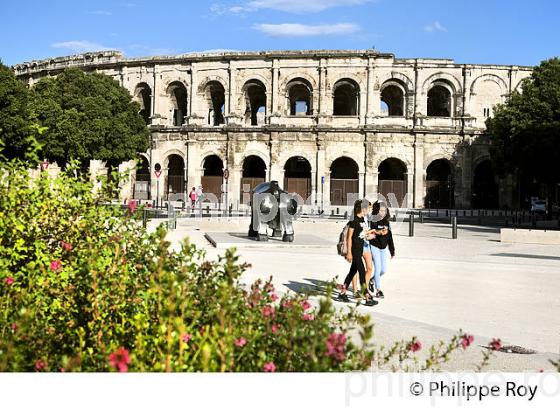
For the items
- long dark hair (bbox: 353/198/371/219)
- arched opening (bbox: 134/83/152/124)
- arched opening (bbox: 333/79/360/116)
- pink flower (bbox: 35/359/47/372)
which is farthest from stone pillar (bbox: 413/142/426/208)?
pink flower (bbox: 35/359/47/372)

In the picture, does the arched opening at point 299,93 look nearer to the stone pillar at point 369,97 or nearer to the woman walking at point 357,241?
the stone pillar at point 369,97

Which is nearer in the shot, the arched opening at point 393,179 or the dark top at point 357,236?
the dark top at point 357,236

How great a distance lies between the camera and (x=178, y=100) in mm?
40250

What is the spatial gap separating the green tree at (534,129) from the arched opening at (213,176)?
17858 mm

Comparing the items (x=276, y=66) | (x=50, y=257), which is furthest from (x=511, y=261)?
(x=276, y=66)

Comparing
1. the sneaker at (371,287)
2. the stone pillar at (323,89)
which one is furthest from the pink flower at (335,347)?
the stone pillar at (323,89)

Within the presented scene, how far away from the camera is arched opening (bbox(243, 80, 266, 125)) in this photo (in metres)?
37.2

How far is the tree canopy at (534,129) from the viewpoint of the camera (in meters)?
23.9

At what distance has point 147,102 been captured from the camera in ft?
134

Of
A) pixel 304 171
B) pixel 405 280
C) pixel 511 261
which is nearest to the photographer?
pixel 405 280

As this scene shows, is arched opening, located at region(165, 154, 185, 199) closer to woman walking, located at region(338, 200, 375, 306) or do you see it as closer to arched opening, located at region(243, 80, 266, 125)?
arched opening, located at region(243, 80, 266, 125)

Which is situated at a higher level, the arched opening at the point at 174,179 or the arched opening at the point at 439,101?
the arched opening at the point at 439,101
